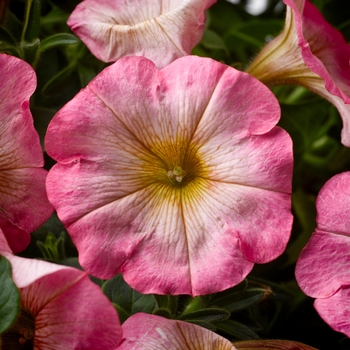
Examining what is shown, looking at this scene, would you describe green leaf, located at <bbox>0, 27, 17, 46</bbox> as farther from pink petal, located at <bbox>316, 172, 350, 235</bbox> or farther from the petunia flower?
pink petal, located at <bbox>316, 172, 350, 235</bbox>

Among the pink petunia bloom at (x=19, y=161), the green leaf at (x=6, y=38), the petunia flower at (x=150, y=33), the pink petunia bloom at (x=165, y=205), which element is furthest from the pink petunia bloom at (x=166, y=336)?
the green leaf at (x=6, y=38)

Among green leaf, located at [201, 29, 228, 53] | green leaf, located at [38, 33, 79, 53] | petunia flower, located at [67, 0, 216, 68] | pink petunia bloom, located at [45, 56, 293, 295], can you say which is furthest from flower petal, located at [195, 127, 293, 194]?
green leaf, located at [201, 29, 228, 53]

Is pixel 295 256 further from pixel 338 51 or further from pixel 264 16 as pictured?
pixel 264 16

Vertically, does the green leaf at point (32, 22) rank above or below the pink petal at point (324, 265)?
above

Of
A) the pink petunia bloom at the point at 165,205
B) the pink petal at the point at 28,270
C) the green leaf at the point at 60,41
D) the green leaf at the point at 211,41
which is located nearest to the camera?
the pink petal at the point at 28,270

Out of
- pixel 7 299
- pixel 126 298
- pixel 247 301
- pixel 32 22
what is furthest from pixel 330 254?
pixel 32 22

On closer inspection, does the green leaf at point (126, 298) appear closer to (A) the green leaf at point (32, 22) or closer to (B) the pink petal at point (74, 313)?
(B) the pink petal at point (74, 313)
